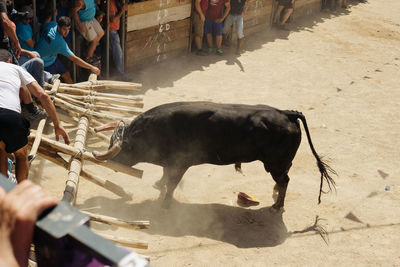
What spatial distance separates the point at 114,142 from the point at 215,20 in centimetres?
679

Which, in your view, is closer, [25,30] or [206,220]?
[206,220]

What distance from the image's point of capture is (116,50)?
9211 millimetres

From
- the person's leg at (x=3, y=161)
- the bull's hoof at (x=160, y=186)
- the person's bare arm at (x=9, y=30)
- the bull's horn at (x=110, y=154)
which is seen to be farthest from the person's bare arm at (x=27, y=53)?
the person's leg at (x=3, y=161)

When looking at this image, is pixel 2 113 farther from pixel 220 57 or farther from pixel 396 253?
pixel 220 57

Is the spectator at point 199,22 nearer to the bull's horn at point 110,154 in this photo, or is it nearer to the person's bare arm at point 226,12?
the person's bare arm at point 226,12

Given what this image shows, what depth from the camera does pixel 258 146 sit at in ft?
18.5

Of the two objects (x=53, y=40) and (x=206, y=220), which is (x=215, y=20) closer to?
(x=53, y=40)

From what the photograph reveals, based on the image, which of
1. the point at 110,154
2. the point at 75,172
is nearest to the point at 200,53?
the point at 110,154

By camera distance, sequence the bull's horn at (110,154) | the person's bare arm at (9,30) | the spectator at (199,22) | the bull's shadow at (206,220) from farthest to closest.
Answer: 1. the spectator at (199,22)
2. the person's bare arm at (9,30)
3. the bull's shadow at (206,220)
4. the bull's horn at (110,154)

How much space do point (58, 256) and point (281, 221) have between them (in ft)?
16.4

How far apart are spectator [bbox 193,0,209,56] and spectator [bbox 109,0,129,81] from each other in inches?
97.6

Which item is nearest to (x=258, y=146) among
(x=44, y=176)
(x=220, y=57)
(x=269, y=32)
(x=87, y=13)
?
(x=44, y=176)

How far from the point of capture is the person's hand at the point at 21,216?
40.0 inches

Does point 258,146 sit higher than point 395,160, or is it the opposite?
point 258,146
